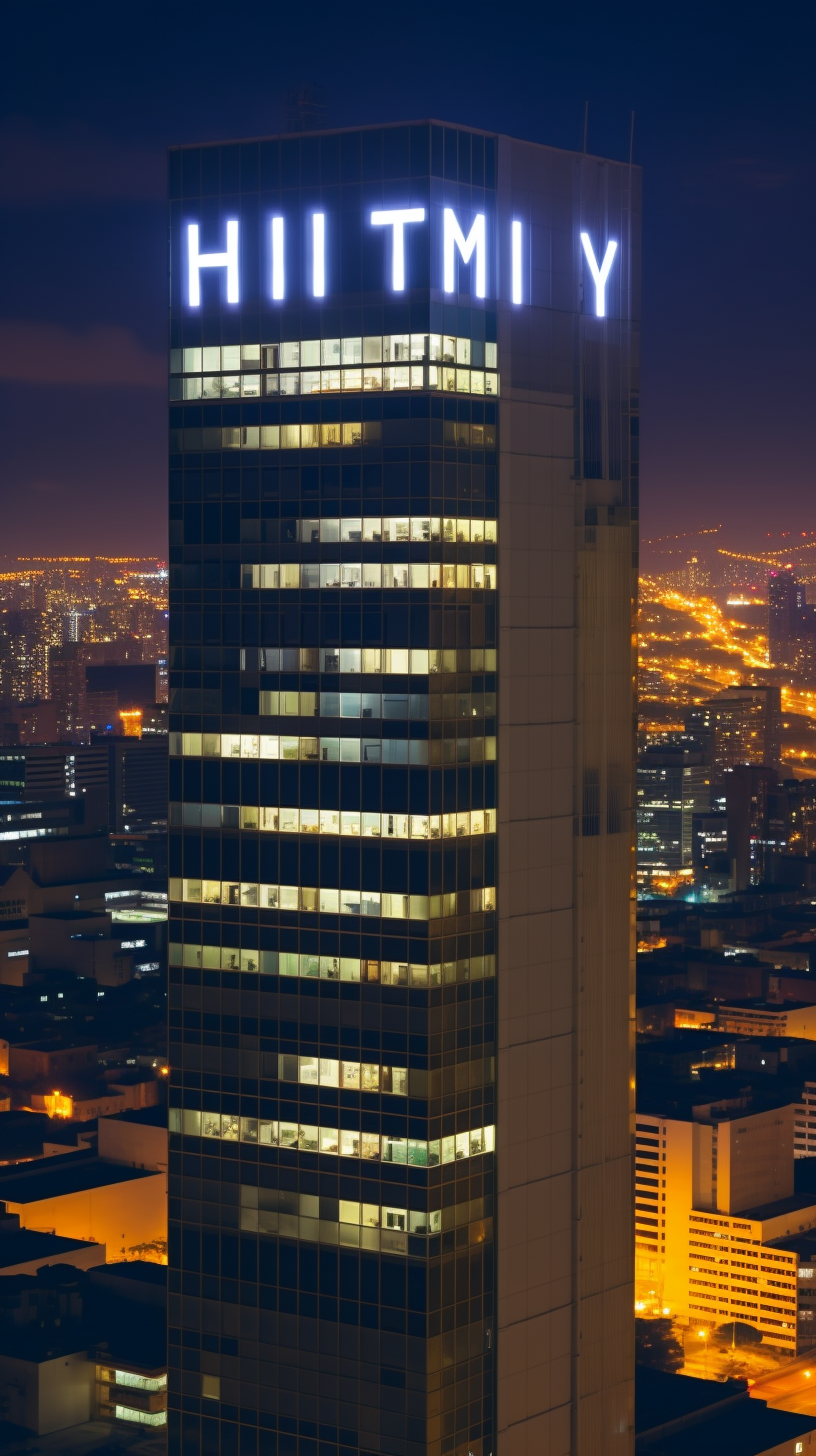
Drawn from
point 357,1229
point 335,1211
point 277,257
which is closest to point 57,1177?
point 335,1211

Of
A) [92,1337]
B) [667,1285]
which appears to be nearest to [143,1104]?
[667,1285]

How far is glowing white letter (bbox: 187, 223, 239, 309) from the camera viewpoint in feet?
226

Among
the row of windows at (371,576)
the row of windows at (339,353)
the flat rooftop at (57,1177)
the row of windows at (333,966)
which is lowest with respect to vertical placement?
the flat rooftop at (57,1177)

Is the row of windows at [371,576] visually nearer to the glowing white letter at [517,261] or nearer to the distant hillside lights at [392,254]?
the distant hillside lights at [392,254]

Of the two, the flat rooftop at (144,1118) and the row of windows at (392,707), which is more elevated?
the row of windows at (392,707)

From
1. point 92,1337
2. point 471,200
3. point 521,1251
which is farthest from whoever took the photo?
point 92,1337

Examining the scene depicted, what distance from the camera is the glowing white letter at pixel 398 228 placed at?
6600 cm

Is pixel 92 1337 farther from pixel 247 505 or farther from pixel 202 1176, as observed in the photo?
pixel 247 505

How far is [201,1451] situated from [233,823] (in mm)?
19456

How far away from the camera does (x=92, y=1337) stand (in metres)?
115

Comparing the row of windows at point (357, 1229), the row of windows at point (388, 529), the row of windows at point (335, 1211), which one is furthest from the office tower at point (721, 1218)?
the row of windows at point (388, 529)

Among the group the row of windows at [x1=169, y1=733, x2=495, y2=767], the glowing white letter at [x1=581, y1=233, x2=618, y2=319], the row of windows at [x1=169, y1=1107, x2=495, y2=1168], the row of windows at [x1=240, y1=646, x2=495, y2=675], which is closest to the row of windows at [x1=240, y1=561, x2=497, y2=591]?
the row of windows at [x1=240, y1=646, x2=495, y2=675]

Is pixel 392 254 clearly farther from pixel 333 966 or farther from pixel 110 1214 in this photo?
pixel 110 1214

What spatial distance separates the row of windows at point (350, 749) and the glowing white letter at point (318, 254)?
515 inches
